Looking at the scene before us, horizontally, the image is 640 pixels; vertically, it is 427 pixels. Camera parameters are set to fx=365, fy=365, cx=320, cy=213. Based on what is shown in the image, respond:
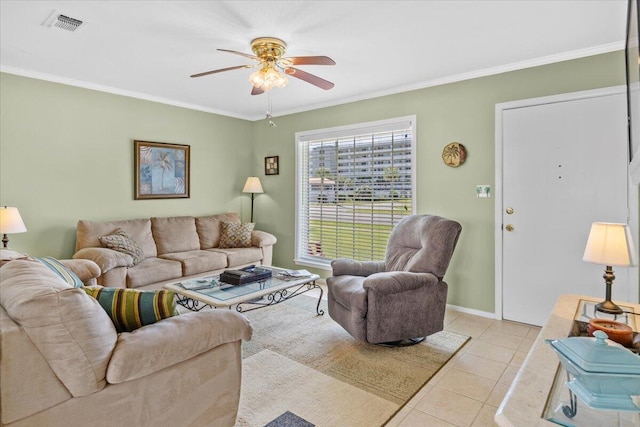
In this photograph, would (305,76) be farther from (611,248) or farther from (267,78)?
(611,248)

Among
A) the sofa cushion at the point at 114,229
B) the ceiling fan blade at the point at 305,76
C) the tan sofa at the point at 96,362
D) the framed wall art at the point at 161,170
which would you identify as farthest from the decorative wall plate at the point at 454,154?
the sofa cushion at the point at 114,229

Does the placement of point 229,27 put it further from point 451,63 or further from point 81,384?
point 81,384

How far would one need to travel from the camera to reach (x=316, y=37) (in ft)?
9.54

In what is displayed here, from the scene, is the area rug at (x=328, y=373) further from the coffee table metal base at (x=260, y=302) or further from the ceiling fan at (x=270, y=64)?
the ceiling fan at (x=270, y=64)

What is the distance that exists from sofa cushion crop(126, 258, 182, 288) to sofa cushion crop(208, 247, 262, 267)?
66 centimetres

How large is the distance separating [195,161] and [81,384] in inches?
169

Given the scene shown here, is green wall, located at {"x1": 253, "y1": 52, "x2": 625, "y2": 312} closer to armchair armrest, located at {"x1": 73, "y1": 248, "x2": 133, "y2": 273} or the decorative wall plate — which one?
the decorative wall plate

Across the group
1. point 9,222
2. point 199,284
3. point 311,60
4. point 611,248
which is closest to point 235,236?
point 199,284

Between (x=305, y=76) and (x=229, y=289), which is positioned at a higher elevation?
(x=305, y=76)

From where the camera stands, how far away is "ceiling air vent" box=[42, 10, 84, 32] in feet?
8.40

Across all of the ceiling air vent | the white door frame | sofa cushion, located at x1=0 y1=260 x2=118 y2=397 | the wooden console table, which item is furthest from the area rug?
the ceiling air vent

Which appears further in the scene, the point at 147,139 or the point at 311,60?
the point at 147,139

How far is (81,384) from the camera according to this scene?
1.31 m

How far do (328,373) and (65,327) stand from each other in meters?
1.73
